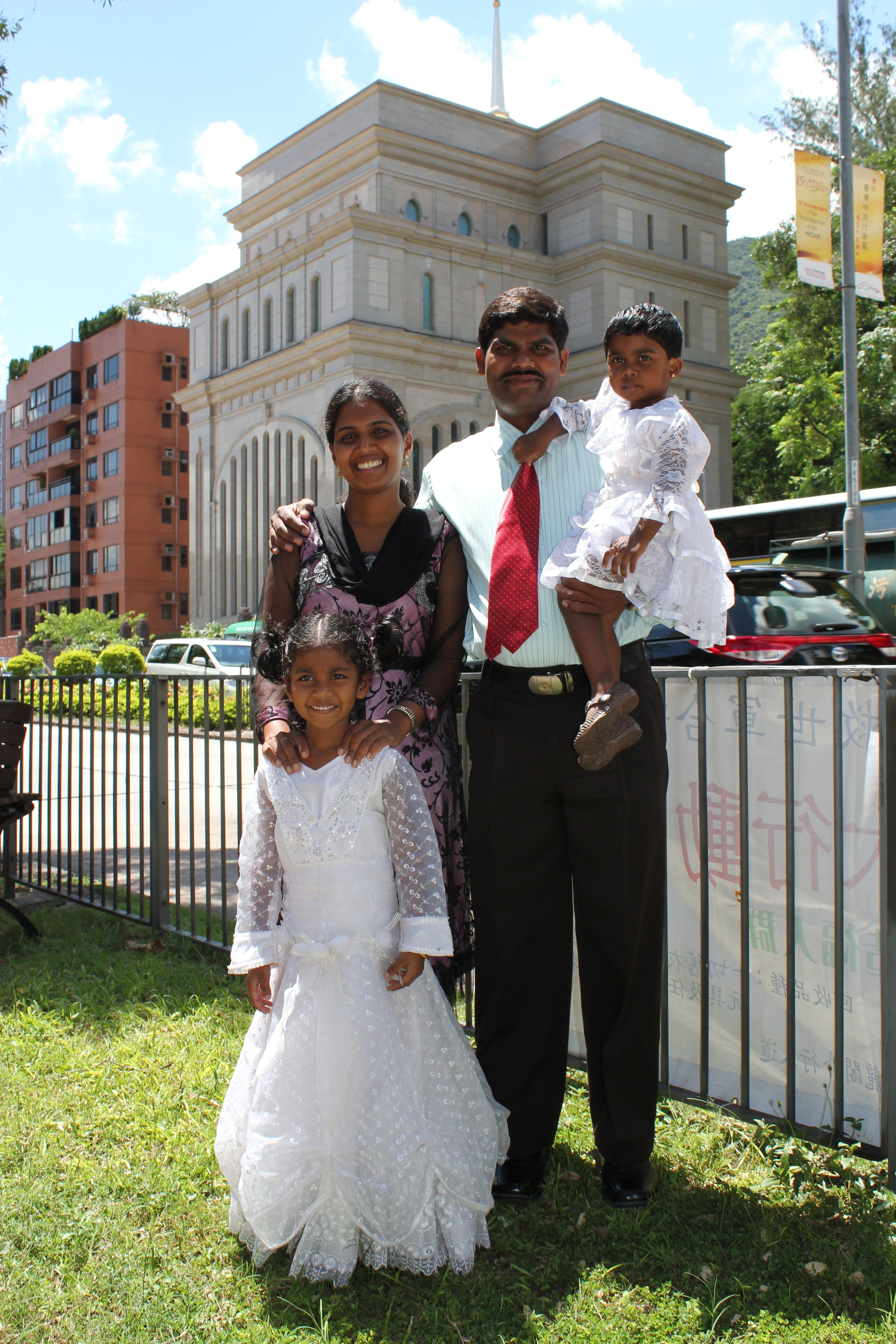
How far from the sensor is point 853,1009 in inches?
117

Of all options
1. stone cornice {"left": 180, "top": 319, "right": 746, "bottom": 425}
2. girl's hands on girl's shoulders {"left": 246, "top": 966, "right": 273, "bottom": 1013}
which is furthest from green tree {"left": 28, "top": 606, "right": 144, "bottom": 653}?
girl's hands on girl's shoulders {"left": 246, "top": 966, "right": 273, "bottom": 1013}

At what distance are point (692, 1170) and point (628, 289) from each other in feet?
128

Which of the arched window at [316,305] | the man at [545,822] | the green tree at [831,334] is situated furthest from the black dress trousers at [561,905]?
the arched window at [316,305]

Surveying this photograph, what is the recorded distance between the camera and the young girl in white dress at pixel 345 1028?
2529mm

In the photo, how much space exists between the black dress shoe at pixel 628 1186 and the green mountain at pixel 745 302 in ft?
209

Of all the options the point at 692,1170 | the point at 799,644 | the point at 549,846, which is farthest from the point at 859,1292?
the point at 799,644

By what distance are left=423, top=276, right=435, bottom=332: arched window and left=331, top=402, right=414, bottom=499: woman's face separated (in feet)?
119

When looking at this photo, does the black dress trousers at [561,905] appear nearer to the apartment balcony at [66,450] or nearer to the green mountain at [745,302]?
→ the apartment balcony at [66,450]

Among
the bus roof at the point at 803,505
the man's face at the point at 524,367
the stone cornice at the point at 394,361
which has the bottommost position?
the man's face at the point at 524,367

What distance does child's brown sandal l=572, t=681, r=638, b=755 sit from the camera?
102 inches

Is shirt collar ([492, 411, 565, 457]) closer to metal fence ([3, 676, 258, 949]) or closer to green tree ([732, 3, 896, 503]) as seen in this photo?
metal fence ([3, 676, 258, 949])

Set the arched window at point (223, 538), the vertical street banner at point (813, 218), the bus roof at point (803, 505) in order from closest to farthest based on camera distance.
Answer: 1. the vertical street banner at point (813, 218)
2. the bus roof at point (803, 505)
3. the arched window at point (223, 538)

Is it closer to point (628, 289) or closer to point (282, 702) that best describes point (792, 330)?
point (628, 289)

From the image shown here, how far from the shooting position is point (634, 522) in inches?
108
